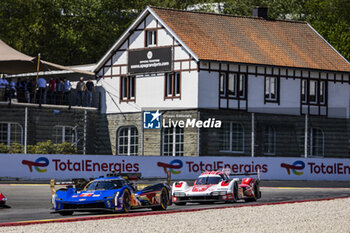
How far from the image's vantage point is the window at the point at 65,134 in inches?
2009

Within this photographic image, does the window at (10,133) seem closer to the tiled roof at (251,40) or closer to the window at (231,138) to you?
the tiled roof at (251,40)

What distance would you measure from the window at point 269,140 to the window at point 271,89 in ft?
5.83

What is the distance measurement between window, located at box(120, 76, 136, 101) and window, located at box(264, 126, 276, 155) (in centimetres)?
822

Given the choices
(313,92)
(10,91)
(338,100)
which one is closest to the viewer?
(10,91)

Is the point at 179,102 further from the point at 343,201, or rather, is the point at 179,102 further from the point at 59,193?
the point at 59,193

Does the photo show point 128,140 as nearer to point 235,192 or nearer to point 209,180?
point 209,180

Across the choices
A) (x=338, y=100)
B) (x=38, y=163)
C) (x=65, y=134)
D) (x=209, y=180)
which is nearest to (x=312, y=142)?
(x=338, y=100)

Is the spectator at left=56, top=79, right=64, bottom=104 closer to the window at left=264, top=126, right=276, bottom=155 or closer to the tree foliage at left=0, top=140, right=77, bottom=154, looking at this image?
the tree foliage at left=0, top=140, right=77, bottom=154

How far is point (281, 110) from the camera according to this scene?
53.7 meters

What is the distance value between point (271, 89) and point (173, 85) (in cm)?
613

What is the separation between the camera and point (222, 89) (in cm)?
5166

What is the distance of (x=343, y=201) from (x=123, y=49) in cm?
2686

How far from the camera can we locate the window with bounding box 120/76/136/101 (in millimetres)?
54188

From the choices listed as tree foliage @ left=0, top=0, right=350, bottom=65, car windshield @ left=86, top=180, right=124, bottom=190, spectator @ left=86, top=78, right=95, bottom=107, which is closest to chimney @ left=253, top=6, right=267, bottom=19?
spectator @ left=86, top=78, right=95, bottom=107
